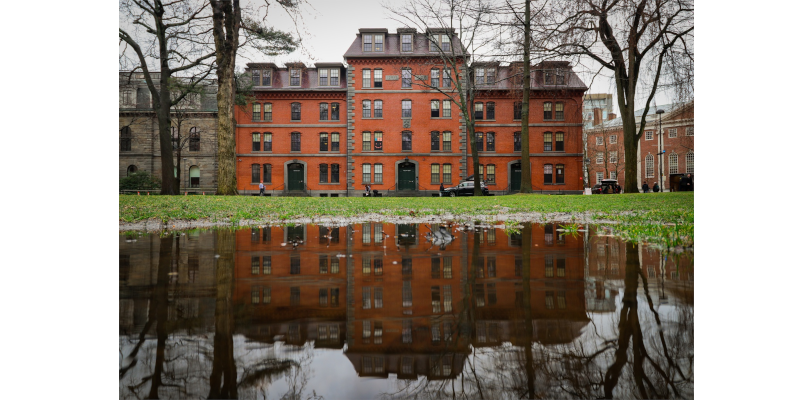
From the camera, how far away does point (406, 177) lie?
33.4m

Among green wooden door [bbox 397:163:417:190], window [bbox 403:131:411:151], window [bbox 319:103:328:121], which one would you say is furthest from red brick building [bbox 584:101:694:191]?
window [bbox 319:103:328:121]

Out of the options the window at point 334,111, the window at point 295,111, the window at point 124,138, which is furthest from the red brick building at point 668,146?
the window at point 295,111

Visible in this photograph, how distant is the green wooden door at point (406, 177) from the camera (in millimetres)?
33219

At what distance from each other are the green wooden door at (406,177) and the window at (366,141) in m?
3.05

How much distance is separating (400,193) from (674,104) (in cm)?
2653

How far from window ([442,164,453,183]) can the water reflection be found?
30.5 m

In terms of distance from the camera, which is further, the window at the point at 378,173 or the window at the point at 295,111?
the window at the point at 295,111

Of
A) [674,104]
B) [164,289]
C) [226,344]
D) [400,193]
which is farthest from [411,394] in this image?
[400,193]

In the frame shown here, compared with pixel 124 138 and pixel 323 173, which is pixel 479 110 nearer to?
pixel 323 173

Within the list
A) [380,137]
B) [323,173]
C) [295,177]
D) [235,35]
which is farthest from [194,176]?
[235,35]

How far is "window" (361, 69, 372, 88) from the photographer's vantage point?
32.0 meters

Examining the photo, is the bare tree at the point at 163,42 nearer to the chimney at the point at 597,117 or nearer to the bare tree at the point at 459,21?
the bare tree at the point at 459,21

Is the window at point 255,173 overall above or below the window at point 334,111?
below
